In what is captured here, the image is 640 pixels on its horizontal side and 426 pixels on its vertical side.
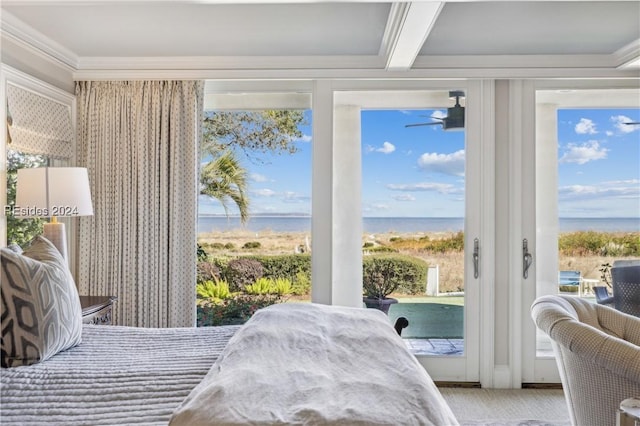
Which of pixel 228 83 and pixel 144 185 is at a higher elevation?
pixel 228 83

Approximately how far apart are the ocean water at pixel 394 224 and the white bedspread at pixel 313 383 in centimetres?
170

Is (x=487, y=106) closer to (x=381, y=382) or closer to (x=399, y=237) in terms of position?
(x=399, y=237)

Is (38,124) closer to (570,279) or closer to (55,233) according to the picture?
(55,233)

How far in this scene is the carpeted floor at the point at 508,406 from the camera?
2.91m

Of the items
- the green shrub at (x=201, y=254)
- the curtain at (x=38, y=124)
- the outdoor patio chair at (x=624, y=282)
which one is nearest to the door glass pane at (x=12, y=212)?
the curtain at (x=38, y=124)

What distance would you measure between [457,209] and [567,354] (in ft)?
5.17

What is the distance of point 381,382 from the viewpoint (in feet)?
4.44

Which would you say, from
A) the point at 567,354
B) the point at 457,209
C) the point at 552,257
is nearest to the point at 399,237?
the point at 457,209

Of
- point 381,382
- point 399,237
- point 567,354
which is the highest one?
point 399,237

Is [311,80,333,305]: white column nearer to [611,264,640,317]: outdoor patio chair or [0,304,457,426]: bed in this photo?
[0,304,457,426]: bed

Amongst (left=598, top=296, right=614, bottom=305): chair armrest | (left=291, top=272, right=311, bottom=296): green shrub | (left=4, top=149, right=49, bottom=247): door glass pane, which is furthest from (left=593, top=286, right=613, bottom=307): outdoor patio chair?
(left=4, top=149, right=49, bottom=247): door glass pane

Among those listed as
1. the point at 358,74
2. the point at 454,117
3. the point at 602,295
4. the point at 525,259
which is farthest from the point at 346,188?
the point at 602,295

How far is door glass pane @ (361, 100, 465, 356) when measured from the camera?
3564mm

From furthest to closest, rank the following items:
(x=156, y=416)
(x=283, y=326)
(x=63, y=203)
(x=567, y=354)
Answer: (x=63, y=203) → (x=567, y=354) → (x=283, y=326) → (x=156, y=416)
